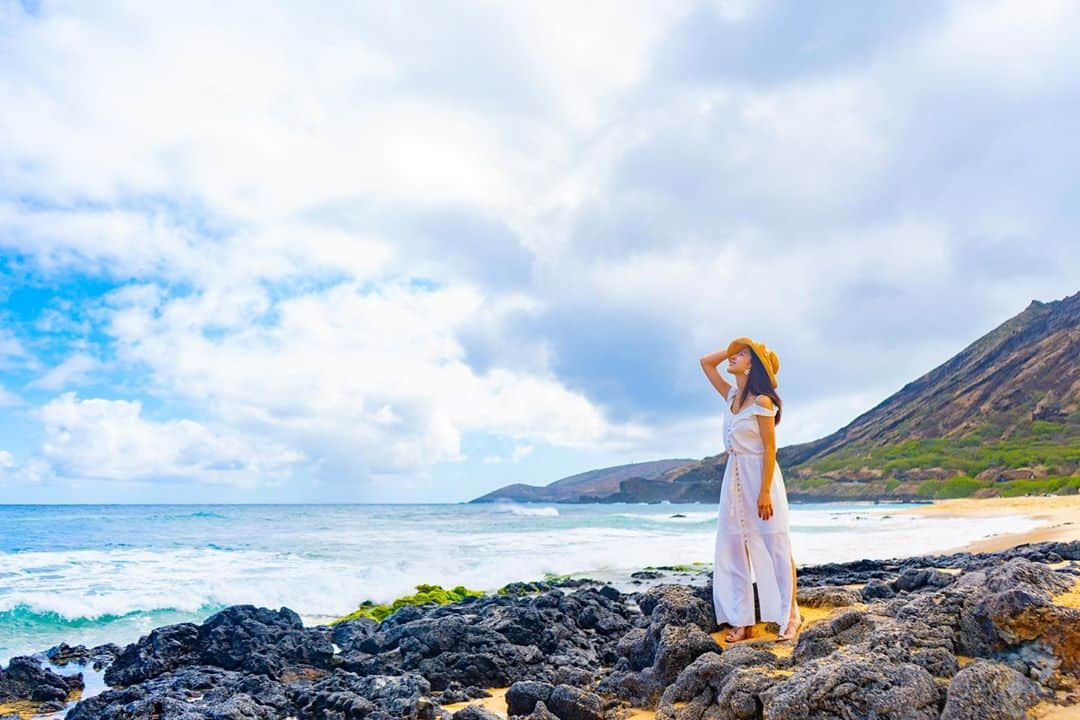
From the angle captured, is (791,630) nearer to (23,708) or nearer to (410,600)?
(23,708)

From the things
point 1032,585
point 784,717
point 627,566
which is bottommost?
point 627,566

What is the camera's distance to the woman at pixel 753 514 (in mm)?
6438

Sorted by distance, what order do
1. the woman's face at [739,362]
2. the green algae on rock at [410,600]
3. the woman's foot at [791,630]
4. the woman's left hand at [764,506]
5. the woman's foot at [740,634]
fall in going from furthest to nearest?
the green algae on rock at [410,600]
the woman's face at [739,362]
the woman's foot at [740,634]
the woman's left hand at [764,506]
the woman's foot at [791,630]

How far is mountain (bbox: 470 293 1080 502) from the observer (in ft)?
234

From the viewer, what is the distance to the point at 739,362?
22.0 feet

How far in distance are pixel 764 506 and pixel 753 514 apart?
18 centimetres

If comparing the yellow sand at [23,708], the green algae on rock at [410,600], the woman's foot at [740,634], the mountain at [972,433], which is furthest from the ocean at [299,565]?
the mountain at [972,433]

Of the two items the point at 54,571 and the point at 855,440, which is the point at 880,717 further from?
the point at 855,440

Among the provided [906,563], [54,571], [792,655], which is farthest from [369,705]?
[54,571]

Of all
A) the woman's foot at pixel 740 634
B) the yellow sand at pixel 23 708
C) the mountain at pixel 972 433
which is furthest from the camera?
the mountain at pixel 972 433

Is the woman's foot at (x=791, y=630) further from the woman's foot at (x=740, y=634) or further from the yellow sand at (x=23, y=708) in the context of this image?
the yellow sand at (x=23, y=708)

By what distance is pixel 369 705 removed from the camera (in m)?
6.70

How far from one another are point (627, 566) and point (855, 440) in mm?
105191

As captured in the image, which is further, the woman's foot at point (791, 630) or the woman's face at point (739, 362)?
the woman's face at point (739, 362)
